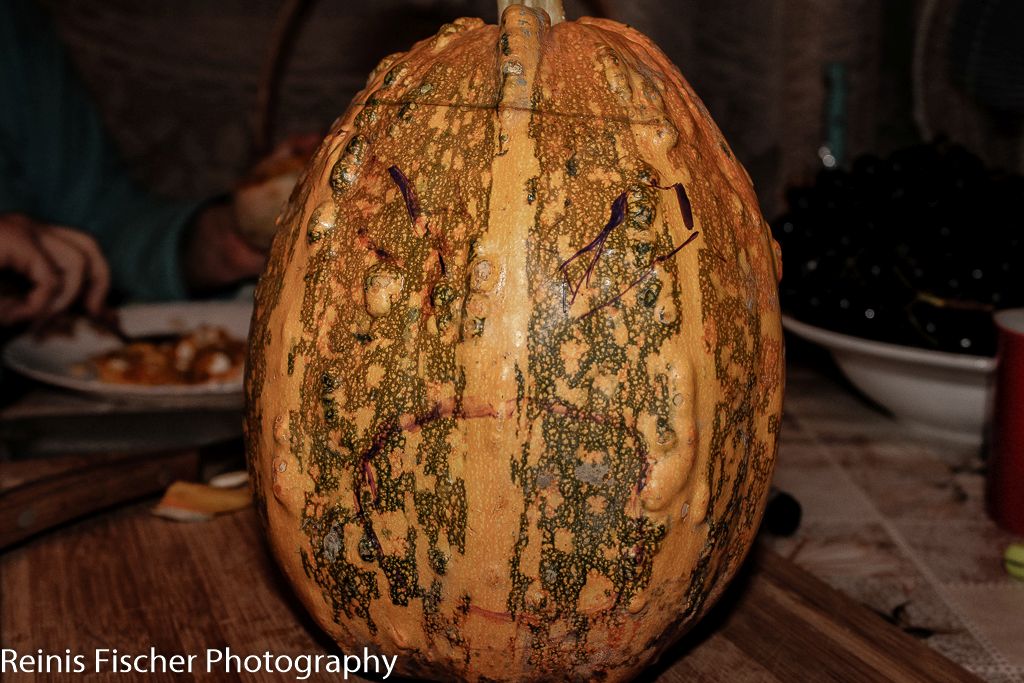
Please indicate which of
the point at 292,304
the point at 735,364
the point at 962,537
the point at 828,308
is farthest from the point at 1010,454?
the point at 292,304

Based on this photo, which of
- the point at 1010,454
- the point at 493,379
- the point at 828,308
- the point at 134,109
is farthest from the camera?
the point at 134,109

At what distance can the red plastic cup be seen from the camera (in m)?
0.99

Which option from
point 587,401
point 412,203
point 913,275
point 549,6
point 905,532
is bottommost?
point 905,532

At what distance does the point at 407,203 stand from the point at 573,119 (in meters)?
0.14

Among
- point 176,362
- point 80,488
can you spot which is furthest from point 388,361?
point 176,362

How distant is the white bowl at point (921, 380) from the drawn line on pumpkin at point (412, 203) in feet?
2.35

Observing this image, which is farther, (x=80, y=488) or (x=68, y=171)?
(x=68, y=171)

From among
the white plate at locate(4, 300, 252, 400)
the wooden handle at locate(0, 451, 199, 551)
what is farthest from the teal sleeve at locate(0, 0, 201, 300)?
the wooden handle at locate(0, 451, 199, 551)

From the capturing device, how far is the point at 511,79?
0.66 metres

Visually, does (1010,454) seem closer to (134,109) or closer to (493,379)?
(493,379)

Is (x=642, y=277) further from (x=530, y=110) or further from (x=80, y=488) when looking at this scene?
(x=80, y=488)

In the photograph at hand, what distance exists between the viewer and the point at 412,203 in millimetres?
663

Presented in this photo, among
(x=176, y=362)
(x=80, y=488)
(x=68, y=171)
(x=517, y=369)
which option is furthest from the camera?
(x=68, y=171)

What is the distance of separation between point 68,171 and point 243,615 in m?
2.21
